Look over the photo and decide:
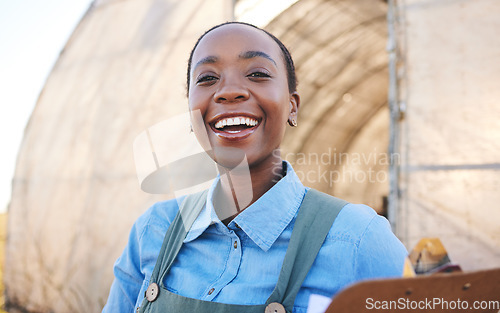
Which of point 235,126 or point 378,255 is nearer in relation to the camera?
point 378,255

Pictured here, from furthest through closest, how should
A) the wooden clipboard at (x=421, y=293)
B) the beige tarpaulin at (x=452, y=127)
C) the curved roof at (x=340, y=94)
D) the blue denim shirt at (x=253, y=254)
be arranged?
the curved roof at (x=340, y=94)
the beige tarpaulin at (x=452, y=127)
the blue denim shirt at (x=253, y=254)
the wooden clipboard at (x=421, y=293)

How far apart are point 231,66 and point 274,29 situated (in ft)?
13.5

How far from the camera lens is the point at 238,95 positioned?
131 centimetres

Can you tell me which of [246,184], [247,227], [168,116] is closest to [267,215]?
[247,227]

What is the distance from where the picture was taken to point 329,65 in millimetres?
7574

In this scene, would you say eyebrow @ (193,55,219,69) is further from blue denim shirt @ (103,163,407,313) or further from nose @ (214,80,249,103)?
blue denim shirt @ (103,163,407,313)

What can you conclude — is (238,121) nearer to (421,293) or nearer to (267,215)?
(267,215)

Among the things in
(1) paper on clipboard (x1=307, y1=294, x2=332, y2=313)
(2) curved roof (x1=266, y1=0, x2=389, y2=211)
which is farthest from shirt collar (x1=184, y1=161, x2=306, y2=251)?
(2) curved roof (x1=266, y1=0, x2=389, y2=211)

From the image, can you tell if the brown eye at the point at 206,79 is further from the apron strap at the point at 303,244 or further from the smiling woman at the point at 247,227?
the apron strap at the point at 303,244

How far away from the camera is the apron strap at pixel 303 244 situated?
43.7 inches

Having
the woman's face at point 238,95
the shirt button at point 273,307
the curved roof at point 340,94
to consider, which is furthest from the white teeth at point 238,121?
the curved roof at point 340,94

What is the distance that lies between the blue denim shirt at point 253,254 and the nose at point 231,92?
0.33 metres

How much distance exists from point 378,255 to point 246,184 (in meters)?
0.53

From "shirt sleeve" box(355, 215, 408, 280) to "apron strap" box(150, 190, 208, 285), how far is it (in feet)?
1.98
